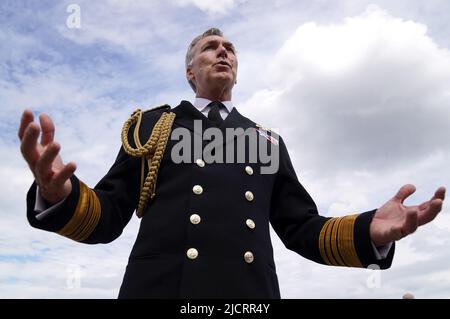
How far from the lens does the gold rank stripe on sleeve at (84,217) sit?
151 inches

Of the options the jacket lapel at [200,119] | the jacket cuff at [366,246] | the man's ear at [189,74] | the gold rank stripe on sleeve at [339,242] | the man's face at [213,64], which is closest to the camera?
the jacket cuff at [366,246]

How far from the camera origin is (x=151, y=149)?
4414mm

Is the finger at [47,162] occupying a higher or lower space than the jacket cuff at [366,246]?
higher

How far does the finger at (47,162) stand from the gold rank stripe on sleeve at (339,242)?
7.53 feet

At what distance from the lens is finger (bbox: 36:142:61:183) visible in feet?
10.4

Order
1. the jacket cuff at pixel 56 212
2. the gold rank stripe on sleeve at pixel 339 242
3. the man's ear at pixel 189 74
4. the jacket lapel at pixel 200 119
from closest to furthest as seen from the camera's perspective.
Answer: the jacket cuff at pixel 56 212
the gold rank stripe on sleeve at pixel 339 242
the jacket lapel at pixel 200 119
the man's ear at pixel 189 74

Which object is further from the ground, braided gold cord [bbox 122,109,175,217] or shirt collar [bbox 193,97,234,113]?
shirt collar [bbox 193,97,234,113]

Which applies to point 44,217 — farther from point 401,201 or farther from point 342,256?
point 401,201

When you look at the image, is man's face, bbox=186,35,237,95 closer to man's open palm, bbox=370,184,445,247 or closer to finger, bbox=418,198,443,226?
man's open palm, bbox=370,184,445,247

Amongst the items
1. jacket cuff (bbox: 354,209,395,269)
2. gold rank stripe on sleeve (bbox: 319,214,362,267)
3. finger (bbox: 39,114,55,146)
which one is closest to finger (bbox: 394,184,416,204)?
jacket cuff (bbox: 354,209,395,269)

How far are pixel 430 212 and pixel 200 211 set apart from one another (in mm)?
1676

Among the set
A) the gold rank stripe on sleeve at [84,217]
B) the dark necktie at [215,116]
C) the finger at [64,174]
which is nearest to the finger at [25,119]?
→ the finger at [64,174]

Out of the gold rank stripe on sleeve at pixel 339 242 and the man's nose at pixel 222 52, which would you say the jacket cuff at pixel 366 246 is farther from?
the man's nose at pixel 222 52
